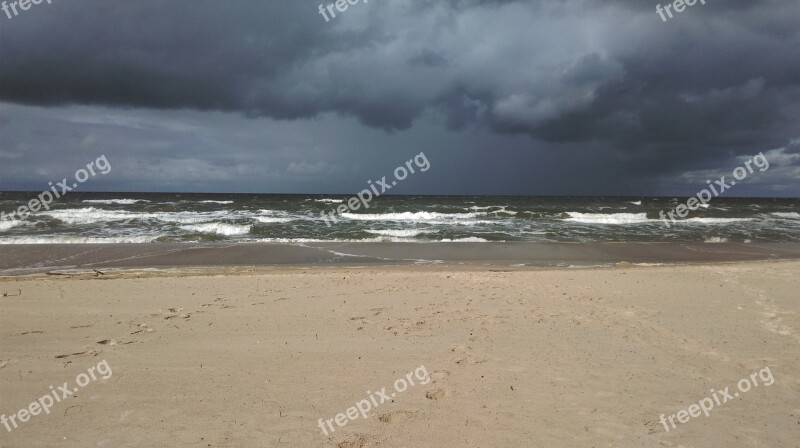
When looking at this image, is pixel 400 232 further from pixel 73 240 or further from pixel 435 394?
pixel 435 394

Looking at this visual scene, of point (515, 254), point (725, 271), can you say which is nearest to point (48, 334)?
point (515, 254)

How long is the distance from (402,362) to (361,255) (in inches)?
391

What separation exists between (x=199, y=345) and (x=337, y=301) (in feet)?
8.38

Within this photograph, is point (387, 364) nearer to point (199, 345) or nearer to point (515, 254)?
point (199, 345)

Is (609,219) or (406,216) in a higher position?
(406,216)

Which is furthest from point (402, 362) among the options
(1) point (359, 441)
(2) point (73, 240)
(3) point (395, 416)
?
(2) point (73, 240)

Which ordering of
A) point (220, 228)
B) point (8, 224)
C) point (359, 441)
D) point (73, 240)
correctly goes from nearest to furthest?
point (359, 441) → point (73, 240) → point (8, 224) → point (220, 228)

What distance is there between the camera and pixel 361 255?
48.1 feet

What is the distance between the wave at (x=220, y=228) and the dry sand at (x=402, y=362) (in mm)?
12568

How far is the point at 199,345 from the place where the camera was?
209 inches

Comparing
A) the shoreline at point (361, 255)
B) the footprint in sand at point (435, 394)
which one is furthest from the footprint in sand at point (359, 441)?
the shoreline at point (361, 255)

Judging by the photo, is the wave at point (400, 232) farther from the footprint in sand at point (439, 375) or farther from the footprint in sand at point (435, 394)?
the footprint in sand at point (435, 394)

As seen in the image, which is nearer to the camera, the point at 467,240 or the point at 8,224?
the point at 467,240

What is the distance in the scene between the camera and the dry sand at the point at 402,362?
353 centimetres
